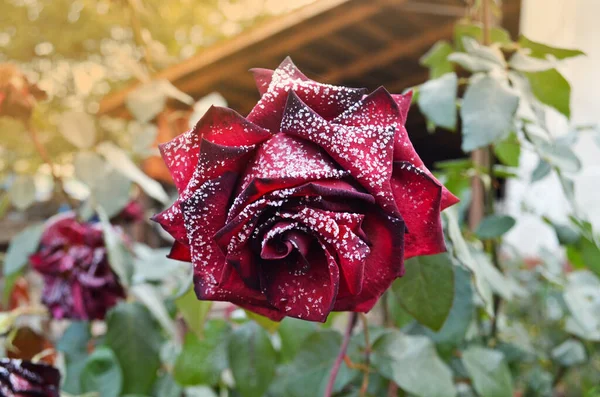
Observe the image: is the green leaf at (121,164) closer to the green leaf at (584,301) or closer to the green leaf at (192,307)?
the green leaf at (192,307)

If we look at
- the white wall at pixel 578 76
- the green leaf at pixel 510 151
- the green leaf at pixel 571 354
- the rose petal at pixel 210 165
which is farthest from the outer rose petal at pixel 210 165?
the white wall at pixel 578 76

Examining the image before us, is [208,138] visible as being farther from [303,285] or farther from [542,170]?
[542,170]

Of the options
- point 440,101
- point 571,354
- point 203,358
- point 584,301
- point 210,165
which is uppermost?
point 210,165

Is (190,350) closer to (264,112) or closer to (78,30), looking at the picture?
(264,112)

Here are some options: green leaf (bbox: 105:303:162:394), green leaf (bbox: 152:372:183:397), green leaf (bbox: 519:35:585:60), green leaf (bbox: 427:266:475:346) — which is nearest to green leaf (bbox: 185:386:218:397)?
green leaf (bbox: 152:372:183:397)

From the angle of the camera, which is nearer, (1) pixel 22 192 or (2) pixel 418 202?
(2) pixel 418 202

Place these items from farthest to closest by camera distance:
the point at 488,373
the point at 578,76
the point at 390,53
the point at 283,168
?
the point at 390,53 → the point at 578,76 → the point at 488,373 → the point at 283,168

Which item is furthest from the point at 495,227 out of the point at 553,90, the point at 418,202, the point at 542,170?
the point at 418,202
